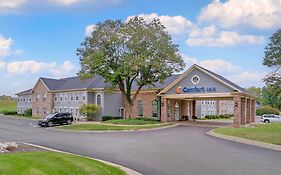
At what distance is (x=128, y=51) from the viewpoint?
132ft

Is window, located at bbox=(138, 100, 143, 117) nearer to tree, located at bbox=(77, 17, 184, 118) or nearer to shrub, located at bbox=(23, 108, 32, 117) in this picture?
tree, located at bbox=(77, 17, 184, 118)

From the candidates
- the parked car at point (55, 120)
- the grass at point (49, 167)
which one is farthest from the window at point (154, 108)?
the grass at point (49, 167)

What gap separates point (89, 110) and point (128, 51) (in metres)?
12.7

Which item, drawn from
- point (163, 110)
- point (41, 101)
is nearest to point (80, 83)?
point (41, 101)

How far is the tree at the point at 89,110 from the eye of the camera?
4866 centimetres

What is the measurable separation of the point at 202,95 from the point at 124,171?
2803 centimetres

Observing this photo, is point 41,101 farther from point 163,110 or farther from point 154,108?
point 163,110

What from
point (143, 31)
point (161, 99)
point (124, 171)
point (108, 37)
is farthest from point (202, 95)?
point (124, 171)

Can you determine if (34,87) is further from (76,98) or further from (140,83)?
(140,83)

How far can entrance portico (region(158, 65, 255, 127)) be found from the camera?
36000 millimetres

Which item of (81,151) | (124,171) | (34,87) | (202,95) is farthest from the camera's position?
(34,87)

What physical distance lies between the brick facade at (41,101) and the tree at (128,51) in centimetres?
2026

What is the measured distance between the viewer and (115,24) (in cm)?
4103

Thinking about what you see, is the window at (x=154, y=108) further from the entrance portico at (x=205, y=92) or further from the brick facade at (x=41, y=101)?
the brick facade at (x=41, y=101)
